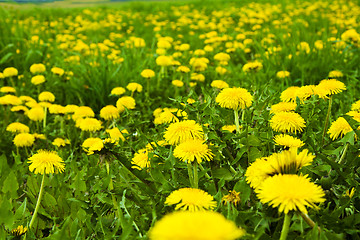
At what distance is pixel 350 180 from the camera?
123 centimetres

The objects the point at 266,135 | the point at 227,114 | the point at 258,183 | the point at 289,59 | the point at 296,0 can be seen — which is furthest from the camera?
the point at 296,0

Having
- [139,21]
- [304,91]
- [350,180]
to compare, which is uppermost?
[304,91]

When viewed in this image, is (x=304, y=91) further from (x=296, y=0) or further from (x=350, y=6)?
(x=296, y=0)

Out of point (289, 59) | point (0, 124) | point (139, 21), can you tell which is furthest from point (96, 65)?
point (139, 21)

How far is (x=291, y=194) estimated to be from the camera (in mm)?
746

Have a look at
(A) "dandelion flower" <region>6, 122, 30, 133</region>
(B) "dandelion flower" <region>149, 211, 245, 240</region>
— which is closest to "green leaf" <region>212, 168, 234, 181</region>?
(B) "dandelion flower" <region>149, 211, 245, 240</region>

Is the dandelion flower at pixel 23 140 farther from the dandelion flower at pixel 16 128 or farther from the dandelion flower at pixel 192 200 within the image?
the dandelion flower at pixel 192 200

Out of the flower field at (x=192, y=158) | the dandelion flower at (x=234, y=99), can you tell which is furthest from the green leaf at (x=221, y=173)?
the dandelion flower at (x=234, y=99)

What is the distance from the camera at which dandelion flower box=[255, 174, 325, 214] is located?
74 cm

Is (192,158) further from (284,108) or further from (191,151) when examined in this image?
(284,108)

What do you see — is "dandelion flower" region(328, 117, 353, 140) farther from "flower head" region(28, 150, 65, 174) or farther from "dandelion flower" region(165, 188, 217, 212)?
"flower head" region(28, 150, 65, 174)

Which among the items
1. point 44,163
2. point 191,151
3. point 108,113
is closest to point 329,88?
point 191,151

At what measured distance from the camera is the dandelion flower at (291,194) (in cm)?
74

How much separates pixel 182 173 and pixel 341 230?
1.93ft
